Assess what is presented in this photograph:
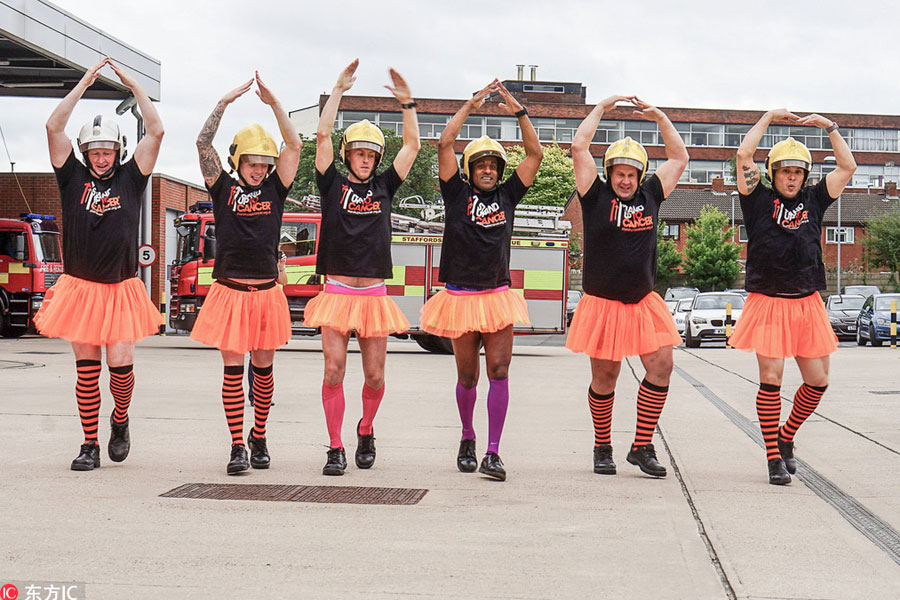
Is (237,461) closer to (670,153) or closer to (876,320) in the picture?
(670,153)

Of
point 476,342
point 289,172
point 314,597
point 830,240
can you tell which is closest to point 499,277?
point 476,342

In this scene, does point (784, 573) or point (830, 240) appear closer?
point (784, 573)

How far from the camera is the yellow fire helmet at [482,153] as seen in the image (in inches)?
267

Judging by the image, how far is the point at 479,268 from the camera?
6.65 meters

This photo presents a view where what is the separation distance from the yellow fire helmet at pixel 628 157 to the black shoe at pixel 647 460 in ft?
5.39

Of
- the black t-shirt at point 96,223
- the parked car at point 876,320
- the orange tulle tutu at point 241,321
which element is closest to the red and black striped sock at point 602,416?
the orange tulle tutu at point 241,321

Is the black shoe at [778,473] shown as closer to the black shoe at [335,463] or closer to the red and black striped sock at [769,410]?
the red and black striped sock at [769,410]

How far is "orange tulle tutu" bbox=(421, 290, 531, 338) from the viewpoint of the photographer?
6551 mm

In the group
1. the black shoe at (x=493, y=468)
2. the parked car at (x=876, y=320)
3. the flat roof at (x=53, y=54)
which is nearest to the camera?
the black shoe at (x=493, y=468)

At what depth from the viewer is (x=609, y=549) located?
4.65m

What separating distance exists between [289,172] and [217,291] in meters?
0.86

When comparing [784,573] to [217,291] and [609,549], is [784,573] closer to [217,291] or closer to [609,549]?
[609,549]

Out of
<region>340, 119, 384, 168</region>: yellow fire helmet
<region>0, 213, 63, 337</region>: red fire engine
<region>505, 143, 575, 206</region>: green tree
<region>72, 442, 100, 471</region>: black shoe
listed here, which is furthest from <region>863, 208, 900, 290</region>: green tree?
<region>72, 442, 100, 471</region>: black shoe

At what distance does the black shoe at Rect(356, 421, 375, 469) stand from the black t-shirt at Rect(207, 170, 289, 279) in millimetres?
1190
